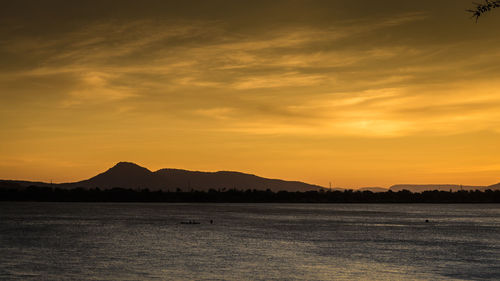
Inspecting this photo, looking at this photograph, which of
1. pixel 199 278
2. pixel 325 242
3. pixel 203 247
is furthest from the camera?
pixel 325 242

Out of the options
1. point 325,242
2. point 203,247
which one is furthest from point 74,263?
point 325,242

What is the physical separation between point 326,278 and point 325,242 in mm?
34502

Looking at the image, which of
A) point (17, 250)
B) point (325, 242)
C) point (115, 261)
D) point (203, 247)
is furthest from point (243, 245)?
point (17, 250)

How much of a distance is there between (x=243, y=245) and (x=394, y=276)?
2798cm

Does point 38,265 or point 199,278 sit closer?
point 199,278

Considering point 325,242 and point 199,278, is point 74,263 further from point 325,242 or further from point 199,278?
point 325,242

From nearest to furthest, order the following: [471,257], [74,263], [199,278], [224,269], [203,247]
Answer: [199,278], [224,269], [74,263], [471,257], [203,247]

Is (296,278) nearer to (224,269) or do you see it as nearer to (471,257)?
(224,269)

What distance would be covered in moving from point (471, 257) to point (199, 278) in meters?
31.0

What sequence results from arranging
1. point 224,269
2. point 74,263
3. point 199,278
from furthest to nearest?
1. point 74,263
2. point 224,269
3. point 199,278

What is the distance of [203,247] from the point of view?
2601 inches

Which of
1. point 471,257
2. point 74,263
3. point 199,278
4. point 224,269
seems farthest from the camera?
point 471,257

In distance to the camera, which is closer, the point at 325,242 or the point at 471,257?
the point at 471,257

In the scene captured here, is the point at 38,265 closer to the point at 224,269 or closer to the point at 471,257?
the point at 224,269
